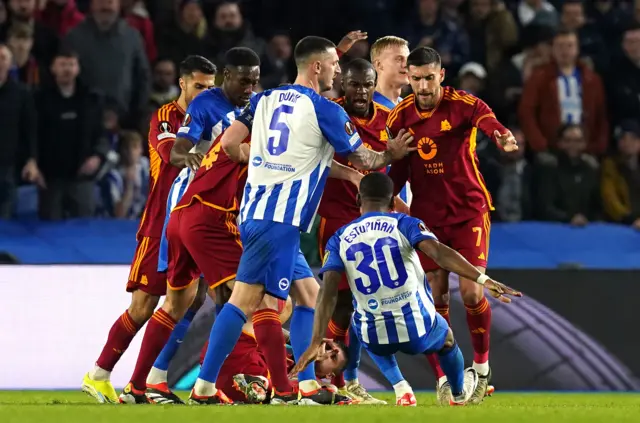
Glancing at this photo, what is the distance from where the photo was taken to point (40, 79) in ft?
47.6

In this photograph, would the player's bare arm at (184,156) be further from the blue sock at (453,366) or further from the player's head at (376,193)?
the blue sock at (453,366)

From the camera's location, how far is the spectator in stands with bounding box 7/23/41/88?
48.0 ft

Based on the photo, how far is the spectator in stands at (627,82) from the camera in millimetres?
15516

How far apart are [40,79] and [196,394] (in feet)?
23.4

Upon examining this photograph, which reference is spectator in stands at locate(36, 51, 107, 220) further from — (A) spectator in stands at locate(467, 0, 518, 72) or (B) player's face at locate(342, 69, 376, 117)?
(A) spectator in stands at locate(467, 0, 518, 72)

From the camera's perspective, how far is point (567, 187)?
13734mm

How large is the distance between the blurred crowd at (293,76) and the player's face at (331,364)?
388 centimetres

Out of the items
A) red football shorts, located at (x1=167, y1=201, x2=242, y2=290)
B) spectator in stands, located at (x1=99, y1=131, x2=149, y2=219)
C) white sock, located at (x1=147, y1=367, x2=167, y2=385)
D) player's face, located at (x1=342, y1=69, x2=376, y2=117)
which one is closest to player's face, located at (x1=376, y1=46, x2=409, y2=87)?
player's face, located at (x1=342, y1=69, x2=376, y2=117)

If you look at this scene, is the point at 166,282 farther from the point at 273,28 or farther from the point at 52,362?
the point at 273,28

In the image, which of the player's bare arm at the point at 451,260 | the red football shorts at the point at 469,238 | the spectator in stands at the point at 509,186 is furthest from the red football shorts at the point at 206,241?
the spectator in stands at the point at 509,186

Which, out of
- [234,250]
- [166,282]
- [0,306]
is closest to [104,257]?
[0,306]

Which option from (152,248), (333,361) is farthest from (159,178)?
(333,361)

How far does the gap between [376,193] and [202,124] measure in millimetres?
1428

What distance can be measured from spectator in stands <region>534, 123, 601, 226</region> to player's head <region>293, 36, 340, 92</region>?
5.45 metres
